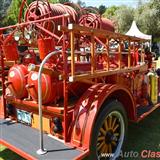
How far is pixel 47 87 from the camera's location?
10.6 feet

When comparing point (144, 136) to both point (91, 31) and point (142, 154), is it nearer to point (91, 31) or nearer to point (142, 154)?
point (142, 154)

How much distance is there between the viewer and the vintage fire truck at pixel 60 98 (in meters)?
2.99

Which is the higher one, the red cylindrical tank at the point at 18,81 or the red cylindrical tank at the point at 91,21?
the red cylindrical tank at the point at 91,21

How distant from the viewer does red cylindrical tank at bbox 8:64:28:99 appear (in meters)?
3.62

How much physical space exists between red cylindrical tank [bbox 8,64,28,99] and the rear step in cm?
47

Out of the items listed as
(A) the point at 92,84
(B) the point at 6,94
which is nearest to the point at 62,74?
(A) the point at 92,84

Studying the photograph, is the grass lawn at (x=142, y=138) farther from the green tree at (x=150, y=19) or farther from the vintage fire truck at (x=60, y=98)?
the green tree at (x=150, y=19)

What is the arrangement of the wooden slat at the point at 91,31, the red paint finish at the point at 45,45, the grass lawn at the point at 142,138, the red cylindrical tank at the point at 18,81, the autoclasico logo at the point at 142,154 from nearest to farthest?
the wooden slat at the point at 91,31, the red paint finish at the point at 45,45, the red cylindrical tank at the point at 18,81, the autoclasico logo at the point at 142,154, the grass lawn at the point at 142,138

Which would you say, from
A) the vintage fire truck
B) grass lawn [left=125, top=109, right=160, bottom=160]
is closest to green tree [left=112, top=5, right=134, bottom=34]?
grass lawn [left=125, top=109, right=160, bottom=160]

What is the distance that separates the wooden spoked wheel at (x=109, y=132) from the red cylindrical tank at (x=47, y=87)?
0.62 metres

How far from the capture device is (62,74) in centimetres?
304

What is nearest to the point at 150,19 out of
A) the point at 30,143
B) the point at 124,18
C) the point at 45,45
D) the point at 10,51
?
the point at 124,18

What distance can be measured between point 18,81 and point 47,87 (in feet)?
1.97

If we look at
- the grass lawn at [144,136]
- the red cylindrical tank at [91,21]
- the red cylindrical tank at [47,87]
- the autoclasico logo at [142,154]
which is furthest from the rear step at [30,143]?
the red cylindrical tank at [91,21]
